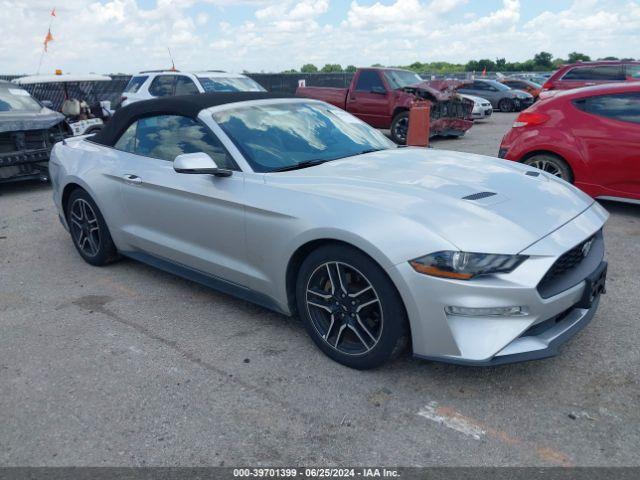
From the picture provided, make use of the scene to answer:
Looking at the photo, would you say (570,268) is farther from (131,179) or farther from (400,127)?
(400,127)

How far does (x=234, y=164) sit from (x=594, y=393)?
2.53 meters

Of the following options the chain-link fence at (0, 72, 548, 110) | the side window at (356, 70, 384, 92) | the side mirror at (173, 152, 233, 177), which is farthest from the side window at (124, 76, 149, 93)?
the side mirror at (173, 152, 233, 177)

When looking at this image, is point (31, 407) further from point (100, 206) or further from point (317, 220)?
point (100, 206)

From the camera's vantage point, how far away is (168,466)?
253 cm

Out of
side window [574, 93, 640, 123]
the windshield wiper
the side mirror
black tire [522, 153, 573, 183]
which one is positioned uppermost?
side window [574, 93, 640, 123]

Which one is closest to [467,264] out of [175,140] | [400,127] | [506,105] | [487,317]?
[487,317]

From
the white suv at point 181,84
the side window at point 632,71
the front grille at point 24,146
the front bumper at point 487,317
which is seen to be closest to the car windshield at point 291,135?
the front bumper at point 487,317

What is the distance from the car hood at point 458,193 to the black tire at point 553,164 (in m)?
2.84

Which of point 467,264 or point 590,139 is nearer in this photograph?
point 467,264

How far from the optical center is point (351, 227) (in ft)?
9.83

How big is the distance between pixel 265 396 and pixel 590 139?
16.6ft

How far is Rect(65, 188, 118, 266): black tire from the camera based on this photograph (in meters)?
4.90

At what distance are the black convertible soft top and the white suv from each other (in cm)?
672

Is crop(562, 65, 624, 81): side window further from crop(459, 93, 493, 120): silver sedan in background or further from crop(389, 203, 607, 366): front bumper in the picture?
crop(389, 203, 607, 366): front bumper
